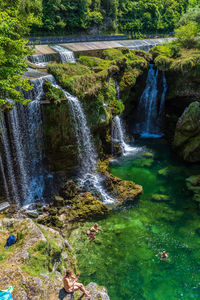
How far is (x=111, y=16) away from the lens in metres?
50.8

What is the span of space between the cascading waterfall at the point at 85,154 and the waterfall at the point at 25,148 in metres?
2.74

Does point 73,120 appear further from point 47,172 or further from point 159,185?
point 159,185

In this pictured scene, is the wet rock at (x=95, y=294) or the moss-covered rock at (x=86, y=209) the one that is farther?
the moss-covered rock at (x=86, y=209)

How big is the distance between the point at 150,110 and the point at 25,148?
17.3 metres

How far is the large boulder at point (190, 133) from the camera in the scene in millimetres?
21453

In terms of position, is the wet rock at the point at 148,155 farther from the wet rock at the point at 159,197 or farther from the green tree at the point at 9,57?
the green tree at the point at 9,57

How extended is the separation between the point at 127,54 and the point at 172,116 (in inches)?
355

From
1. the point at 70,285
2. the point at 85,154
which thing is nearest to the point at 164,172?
the point at 85,154

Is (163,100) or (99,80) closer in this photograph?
(99,80)

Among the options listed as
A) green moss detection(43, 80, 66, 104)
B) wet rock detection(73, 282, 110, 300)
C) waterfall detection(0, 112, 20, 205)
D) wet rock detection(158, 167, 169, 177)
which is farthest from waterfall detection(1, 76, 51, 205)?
wet rock detection(158, 167, 169, 177)

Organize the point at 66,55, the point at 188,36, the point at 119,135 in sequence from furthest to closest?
the point at 188,36 → the point at 66,55 → the point at 119,135

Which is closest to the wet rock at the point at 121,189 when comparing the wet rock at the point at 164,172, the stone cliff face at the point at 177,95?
the wet rock at the point at 164,172

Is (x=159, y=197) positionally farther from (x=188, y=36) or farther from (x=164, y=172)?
(x=188, y=36)

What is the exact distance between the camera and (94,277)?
453 inches
